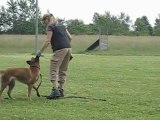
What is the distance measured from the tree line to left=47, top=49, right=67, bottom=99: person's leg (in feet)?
230

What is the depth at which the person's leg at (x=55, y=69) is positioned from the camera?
11.4 meters

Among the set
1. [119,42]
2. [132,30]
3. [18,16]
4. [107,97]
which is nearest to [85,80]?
[107,97]

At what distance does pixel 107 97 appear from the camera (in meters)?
11.7

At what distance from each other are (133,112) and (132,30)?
8868cm

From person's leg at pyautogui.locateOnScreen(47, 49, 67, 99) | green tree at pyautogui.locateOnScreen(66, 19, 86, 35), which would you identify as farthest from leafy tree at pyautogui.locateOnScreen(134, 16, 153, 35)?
person's leg at pyautogui.locateOnScreen(47, 49, 67, 99)

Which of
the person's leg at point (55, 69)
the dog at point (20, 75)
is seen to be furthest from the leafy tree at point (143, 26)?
the dog at point (20, 75)

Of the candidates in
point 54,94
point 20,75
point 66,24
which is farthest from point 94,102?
point 66,24

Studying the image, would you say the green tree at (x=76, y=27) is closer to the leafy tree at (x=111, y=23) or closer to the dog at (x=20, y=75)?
the leafy tree at (x=111, y=23)

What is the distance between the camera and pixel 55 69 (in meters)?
11.5

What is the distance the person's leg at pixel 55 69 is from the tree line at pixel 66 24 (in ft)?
230

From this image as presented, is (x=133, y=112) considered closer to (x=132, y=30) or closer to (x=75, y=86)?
(x=75, y=86)

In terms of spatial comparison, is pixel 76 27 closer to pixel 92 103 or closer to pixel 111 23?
pixel 111 23

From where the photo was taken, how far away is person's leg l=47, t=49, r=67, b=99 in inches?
450

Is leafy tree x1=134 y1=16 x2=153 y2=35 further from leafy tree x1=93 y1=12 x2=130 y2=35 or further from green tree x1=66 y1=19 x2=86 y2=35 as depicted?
green tree x1=66 y1=19 x2=86 y2=35
